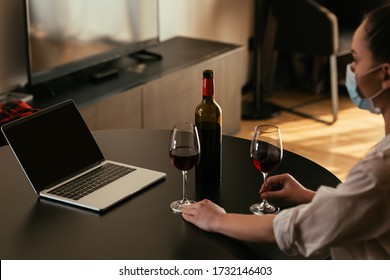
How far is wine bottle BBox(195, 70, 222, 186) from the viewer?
1824mm

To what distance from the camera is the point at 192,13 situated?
4.64 m

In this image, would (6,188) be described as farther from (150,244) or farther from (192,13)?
(192,13)

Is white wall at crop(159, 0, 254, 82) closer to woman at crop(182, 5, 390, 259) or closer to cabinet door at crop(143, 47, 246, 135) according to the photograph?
cabinet door at crop(143, 47, 246, 135)

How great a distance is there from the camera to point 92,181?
1.83 meters

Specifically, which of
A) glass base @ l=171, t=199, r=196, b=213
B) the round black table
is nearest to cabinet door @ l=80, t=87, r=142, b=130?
the round black table

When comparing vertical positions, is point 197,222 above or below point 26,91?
above

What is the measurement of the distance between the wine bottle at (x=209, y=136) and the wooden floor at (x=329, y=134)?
212cm

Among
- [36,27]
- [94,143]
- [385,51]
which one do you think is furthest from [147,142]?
[36,27]

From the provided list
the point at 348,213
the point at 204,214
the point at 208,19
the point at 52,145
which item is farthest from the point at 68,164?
the point at 208,19

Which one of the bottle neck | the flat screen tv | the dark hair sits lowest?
the flat screen tv

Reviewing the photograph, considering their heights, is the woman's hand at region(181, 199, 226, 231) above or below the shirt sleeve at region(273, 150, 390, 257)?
below

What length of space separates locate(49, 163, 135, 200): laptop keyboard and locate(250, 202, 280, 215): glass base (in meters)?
0.36

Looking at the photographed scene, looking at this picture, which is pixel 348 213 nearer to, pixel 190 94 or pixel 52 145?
pixel 52 145

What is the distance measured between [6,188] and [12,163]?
17cm
